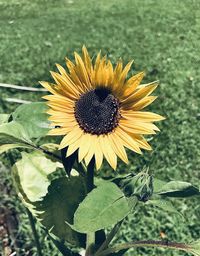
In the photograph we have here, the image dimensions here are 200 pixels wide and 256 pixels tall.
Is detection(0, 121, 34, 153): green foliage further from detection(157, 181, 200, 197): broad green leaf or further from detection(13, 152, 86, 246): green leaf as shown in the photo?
detection(157, 181, 200, 197): broad green leaf

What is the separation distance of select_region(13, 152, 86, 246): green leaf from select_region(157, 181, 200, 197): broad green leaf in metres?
0.29

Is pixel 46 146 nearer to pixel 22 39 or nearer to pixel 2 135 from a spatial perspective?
pixel 2 135

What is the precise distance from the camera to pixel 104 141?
1.37 meters

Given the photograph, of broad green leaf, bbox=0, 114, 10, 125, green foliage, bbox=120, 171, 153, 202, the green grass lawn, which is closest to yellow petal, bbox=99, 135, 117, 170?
green foliage, bbox=120, 171, 153, 202

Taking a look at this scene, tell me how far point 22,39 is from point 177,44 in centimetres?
127

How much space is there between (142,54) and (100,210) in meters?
2.91

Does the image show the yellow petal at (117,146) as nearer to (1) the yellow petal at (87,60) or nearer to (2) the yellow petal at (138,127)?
(2) the yellow petal at (138,127)

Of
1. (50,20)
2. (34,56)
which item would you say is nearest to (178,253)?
(34,56)

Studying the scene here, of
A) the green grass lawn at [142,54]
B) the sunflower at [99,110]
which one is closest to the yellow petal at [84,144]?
the sunflower at [99,110]

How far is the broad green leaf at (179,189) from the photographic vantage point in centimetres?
147

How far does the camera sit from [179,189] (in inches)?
57.7

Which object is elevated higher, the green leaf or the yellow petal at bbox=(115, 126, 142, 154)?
the yellow petal at bbox=(115, 126, 142, 154)

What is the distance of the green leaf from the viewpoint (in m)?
1.62

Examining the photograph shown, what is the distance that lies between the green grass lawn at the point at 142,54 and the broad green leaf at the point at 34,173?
753mm
